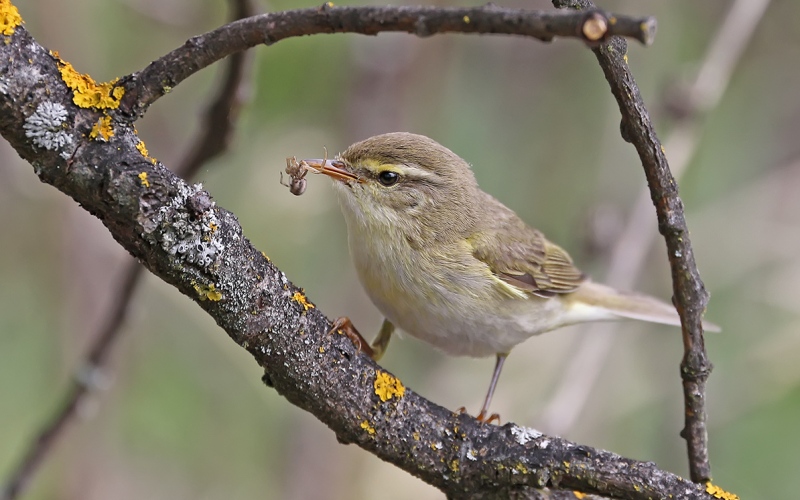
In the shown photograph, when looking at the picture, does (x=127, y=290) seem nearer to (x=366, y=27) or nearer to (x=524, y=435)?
(x=524, y=435)

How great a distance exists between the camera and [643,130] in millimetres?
1978

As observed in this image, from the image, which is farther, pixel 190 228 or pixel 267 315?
pixel 267 315

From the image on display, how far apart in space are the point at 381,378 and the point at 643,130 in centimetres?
99

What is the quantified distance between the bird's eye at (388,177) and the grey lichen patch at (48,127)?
6.37ft

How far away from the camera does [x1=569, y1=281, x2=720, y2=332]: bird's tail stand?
169 inches

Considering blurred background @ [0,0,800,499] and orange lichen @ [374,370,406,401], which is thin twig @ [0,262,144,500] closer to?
blurred background @ [0,0,800,499]

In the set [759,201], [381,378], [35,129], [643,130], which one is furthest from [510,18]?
[759,201]

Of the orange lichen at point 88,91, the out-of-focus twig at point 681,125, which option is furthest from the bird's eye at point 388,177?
the orange lichen at point 88,91

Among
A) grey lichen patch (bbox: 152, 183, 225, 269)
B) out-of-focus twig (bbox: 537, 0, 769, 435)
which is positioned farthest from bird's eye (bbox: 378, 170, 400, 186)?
grey lichen patch (bbox: 152, 183, 225, 269)

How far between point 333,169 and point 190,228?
1.67 meters

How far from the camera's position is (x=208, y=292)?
6.07 feet

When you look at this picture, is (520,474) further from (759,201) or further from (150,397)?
(150,397)

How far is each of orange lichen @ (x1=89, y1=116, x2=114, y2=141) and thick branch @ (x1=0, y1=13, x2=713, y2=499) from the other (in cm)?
1

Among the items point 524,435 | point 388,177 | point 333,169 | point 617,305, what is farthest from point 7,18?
point 617,305
